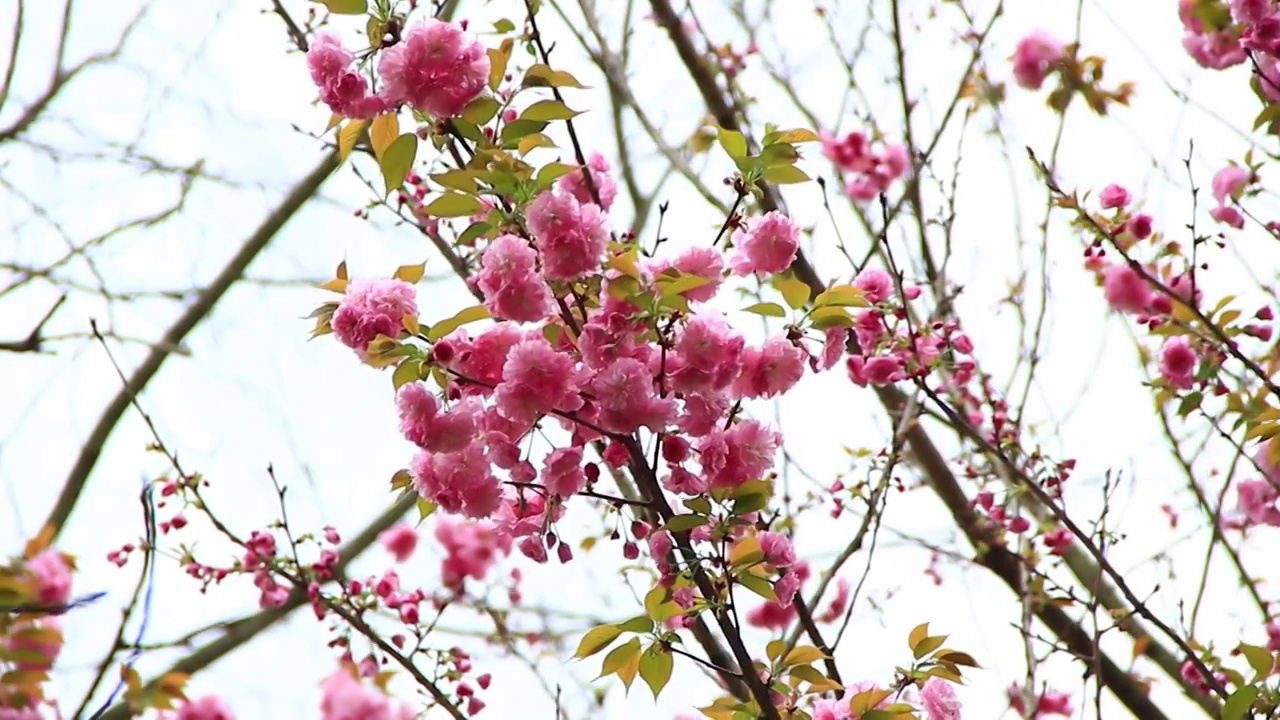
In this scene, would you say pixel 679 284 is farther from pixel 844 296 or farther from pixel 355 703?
pixel 355 703

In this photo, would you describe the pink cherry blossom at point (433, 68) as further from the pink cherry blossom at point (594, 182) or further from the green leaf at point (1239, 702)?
the green leaf at point (1239, 702)

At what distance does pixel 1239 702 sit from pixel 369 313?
3.67ft

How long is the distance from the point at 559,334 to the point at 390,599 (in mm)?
918

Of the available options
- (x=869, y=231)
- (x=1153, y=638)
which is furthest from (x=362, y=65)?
(x=1153, y=638)

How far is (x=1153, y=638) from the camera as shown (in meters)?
A: 2.51

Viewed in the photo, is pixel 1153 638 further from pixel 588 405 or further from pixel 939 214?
pixel 588 405

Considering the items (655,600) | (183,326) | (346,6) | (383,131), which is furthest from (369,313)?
(183,326)

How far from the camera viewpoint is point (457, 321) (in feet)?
3.50

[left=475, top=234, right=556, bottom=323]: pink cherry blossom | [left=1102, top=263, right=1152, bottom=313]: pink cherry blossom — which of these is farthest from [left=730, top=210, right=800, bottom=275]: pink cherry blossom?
[left=1102, top=263, right=1152, bottom=313]: pink cherry blossom

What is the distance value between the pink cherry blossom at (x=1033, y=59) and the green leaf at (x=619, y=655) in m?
2.00

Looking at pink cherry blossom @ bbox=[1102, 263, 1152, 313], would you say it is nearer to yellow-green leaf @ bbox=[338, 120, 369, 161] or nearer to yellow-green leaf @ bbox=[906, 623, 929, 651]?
yellow-green leaf @ bbox=[906, 623, 929, 651]

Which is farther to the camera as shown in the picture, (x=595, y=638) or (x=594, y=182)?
(x=594, y=182)

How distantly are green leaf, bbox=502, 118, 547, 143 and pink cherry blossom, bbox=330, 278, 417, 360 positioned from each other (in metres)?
0.19

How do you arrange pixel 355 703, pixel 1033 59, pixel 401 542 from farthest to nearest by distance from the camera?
1. pixel 401 542
2. pixel 1033 59
3. pixel 355 703
